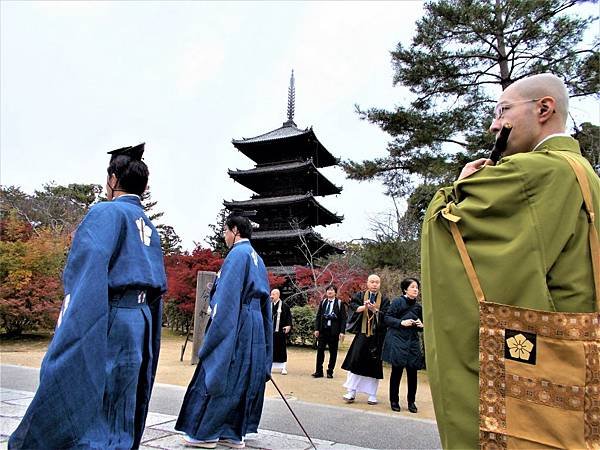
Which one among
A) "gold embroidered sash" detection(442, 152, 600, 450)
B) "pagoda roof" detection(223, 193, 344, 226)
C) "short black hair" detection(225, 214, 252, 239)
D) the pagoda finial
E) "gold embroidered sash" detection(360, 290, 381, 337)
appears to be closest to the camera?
"gold embroidered sash" detection(442, 152, 600, 450)

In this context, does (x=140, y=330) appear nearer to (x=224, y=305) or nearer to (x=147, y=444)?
(x=224, y=305)

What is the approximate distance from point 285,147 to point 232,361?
73.3 ft

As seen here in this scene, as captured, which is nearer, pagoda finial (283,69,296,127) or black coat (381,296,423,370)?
black coat (381,296,423,370)

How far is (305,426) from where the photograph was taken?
16.1 feet

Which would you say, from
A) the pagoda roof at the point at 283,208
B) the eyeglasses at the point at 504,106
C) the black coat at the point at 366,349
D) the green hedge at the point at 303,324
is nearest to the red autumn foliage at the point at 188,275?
the green hedge at the point at 303,324

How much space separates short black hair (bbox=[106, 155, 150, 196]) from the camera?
8.78 feet

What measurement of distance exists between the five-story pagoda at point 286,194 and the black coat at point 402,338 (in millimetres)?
15107

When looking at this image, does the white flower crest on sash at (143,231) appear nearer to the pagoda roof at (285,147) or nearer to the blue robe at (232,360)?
the blue robe at (232,360)

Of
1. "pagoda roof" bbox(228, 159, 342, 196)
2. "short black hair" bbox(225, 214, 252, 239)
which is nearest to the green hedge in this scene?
"pagoda roof" bbox(228, 159, 342, 196)

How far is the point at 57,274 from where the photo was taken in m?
14.9

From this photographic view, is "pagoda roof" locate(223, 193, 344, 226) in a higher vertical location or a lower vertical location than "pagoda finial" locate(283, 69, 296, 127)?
lower

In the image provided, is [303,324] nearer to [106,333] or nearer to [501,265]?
[106,333]

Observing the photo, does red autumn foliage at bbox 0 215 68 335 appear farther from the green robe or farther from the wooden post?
the green robe

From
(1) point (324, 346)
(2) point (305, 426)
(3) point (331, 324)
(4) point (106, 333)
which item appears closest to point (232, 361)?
(2) point (305, 426)
